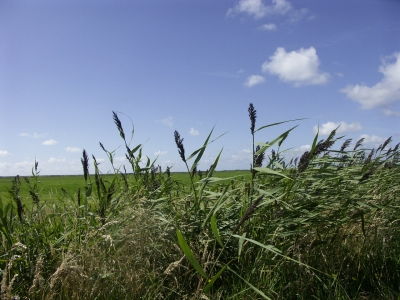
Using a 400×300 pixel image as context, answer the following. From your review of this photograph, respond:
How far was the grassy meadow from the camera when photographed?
239 cm

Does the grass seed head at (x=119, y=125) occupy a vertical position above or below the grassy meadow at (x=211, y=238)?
above

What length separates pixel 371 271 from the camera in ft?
10.8

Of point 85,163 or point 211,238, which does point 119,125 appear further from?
point 211,238

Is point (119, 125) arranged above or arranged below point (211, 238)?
above

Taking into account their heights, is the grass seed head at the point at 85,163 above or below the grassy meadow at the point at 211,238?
above

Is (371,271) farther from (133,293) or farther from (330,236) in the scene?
(133,293)

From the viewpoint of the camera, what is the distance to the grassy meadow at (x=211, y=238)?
239cm

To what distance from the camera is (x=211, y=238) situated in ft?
9.52

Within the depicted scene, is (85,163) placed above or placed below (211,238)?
above

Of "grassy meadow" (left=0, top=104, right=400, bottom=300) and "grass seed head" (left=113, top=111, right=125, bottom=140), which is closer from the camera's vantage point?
"grassy meadow" (left=0, top=104, right=400, bottom=300)

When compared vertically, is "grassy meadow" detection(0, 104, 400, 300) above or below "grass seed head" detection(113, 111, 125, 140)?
below

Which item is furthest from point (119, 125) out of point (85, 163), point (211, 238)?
point (211, 238)

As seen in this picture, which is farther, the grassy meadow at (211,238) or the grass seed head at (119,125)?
the grass seed head at (119,125)

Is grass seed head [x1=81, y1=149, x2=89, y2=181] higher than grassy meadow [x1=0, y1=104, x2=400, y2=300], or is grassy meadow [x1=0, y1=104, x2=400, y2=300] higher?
grass seed head [x1=81, y1=149, x2=89, y2=181]
